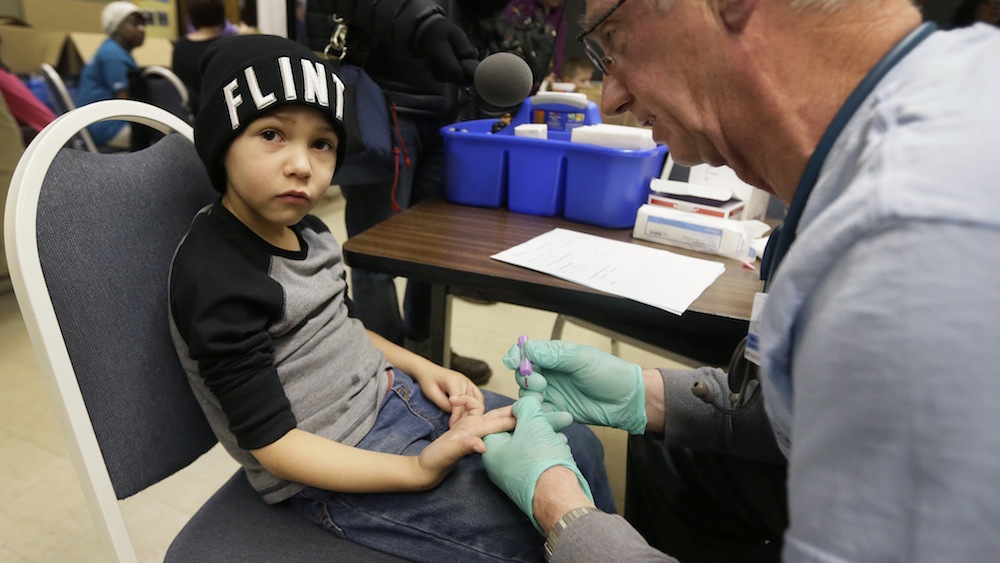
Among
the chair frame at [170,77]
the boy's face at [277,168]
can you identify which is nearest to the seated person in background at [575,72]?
Result: the chair frame at [170,77]

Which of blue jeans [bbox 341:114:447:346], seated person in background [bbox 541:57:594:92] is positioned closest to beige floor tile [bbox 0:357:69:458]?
blue jeans [bbox 341:114:447:346]

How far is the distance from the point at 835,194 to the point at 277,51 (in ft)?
2.17

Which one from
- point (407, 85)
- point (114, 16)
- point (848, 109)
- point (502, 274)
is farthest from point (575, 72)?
point (848, 109)

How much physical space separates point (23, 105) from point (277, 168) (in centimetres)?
240

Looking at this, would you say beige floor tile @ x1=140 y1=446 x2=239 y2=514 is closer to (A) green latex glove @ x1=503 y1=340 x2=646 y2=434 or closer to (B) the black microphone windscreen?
(A) green latex glove @ x1=503 y1=340 x2=646 y2=434

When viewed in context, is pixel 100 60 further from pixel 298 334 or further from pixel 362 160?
pixel 298 334

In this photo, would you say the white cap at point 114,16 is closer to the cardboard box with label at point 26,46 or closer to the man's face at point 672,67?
the cardboard box with label at point 26,46

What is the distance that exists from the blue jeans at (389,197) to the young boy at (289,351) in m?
0.70

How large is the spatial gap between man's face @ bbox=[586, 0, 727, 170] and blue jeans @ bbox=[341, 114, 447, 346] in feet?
A: 2.95

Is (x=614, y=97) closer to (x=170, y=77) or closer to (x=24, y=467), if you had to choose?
(x=24, y=467)

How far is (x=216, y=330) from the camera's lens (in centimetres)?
62

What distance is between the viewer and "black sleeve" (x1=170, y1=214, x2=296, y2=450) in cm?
63

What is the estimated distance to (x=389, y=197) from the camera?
4.94 ft

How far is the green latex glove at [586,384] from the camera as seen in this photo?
87 cm
